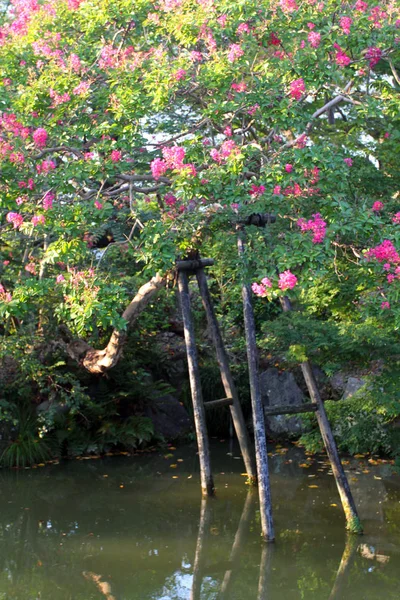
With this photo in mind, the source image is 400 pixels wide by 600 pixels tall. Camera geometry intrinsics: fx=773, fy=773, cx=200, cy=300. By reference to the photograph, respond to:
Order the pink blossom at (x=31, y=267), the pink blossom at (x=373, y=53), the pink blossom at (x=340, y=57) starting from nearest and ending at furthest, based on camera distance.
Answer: the pink blossom at (x=340, y=57), the pink blossom at (x=373, y=53), the pink blossom at (x=31, y=267)

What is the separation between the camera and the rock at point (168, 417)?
1312 cm

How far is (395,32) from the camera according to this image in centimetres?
739

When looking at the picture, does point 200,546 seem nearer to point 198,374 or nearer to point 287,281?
point 198,374

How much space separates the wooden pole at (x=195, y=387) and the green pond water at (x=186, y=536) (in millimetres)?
303

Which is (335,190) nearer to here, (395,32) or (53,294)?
(395,32)

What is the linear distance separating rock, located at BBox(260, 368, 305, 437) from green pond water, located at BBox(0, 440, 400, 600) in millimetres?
1651

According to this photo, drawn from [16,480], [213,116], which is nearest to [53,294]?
[16,480]

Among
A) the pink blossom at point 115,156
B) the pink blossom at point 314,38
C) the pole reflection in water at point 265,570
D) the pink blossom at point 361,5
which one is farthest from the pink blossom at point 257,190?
the pole reflection in water at point 265,570

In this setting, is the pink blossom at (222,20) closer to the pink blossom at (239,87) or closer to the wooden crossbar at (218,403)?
the pink blossom at (239,87)

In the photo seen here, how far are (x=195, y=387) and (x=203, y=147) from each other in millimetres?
3590

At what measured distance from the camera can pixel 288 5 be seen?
711 centimetres

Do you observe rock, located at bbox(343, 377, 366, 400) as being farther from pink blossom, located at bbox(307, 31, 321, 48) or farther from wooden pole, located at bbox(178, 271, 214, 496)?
pink blossom, located at bbox(307, 31, 321, 48)

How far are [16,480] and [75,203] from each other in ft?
16.5

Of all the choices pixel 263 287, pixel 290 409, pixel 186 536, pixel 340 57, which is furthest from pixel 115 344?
pixel 340 57
